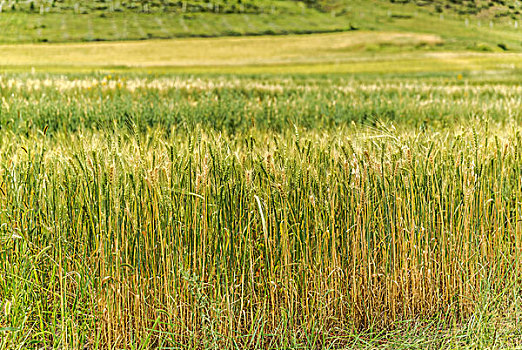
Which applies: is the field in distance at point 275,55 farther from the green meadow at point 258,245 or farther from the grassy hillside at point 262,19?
the green meadow at point 258,245

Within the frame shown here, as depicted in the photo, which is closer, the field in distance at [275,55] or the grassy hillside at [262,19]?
the field in distance at [275,55]

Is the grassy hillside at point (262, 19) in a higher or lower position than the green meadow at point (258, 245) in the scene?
higher

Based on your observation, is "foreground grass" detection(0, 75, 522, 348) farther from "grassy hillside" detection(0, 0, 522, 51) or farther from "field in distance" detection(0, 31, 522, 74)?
"grassy hillside" detection(0, 0, 522, 51)

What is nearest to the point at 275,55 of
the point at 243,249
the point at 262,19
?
the point at 262,19

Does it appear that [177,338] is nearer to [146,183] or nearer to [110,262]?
[110,262]

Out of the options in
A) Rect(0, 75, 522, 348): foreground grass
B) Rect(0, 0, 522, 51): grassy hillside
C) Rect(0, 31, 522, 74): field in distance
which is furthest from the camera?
Rect(0, 0, 522, 51): grassy hillside

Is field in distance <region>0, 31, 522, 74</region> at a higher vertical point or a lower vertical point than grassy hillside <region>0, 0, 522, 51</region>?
lower

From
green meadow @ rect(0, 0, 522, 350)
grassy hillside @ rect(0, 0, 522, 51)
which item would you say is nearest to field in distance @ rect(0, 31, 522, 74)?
grassy hillside @ rect(0, 0, 522, 51)

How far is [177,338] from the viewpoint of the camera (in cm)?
227

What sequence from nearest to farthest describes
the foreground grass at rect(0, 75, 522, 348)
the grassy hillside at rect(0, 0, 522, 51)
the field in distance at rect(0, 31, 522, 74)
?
1. the foreground grass at rect(0, 75, 522, 348)
2. the field in distance at rect(0, 31, 522, 74)
3. the grassy hillside at rect(0, 0, 522, 51)

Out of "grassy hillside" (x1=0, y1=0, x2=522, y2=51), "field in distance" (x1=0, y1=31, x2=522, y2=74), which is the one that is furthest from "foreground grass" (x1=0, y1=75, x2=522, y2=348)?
"grassy hillside" (x1=0, y1=0, x2=522, y2=51)

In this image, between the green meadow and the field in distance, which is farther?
the field in distance

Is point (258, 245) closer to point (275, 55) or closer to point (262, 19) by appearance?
point (275, 55)

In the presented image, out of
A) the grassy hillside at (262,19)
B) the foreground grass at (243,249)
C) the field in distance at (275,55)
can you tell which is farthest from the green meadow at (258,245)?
the grassy hillside at (262,19)
